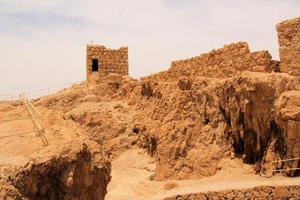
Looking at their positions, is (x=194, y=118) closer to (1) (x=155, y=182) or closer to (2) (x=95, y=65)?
(1) (x=155, y=182)

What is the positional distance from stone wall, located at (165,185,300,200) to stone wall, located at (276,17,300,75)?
17.4ft

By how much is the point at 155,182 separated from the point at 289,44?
24.4 feet

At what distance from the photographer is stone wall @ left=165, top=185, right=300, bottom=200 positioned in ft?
41.0

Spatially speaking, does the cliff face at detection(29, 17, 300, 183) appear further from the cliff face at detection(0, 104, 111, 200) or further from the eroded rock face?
the eroded rock face

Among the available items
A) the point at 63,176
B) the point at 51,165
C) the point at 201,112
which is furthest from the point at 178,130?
the point at 51,165

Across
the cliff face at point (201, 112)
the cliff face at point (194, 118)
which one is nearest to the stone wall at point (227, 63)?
the cliff face at point (201, 112)

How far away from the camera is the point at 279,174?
14430 mm

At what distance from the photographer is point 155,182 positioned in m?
18.1

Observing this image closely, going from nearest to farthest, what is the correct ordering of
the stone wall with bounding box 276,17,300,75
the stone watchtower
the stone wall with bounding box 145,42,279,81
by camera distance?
the stone wall with bounding box 276,17,300,75, the stone wall with bounding box 145,42,279,81, the stone watchtower

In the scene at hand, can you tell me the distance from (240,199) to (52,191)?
26.1 feet

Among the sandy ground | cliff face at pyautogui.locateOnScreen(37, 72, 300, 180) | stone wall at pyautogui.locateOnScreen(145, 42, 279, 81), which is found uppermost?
stone wall at pyautogui.locateOnScreen(145, 42, 279, 81)

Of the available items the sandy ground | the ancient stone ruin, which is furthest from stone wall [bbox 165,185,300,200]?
the sandy ground

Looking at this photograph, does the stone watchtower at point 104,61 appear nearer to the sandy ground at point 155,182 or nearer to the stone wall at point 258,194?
the sandy ground at point 155,182

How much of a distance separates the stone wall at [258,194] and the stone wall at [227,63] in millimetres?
5598
